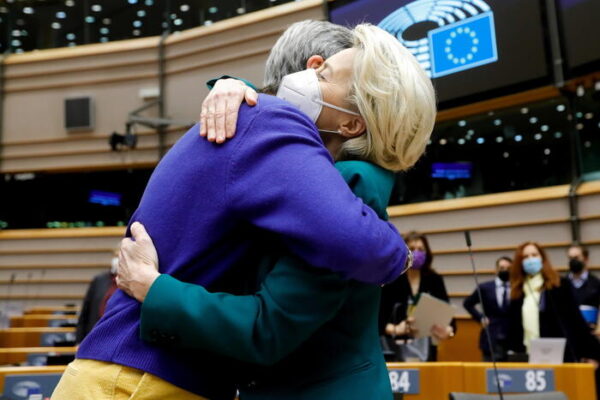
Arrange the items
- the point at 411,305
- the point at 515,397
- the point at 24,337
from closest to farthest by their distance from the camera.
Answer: the point at 515,397
the point at 411,305
the point at 24,337

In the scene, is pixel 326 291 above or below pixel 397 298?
above

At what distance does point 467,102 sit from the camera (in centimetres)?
736

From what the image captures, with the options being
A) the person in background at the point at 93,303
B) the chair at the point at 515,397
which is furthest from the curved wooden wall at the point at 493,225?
the chair at the point at 515,397

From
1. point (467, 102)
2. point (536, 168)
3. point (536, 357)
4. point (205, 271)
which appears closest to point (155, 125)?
point (467, 102)

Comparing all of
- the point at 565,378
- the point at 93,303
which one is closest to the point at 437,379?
the point at 565,378

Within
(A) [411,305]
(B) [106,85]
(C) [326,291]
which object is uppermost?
(B) [106,85]

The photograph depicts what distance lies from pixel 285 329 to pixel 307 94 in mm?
464

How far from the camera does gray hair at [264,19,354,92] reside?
1289 mm

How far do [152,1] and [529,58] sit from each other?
7.09 meters

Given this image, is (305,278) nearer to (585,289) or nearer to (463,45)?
(585,289)

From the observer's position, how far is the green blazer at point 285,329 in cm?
93

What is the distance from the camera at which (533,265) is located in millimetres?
5023

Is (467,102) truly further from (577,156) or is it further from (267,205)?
(267,205)

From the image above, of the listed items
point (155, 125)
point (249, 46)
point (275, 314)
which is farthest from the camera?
point (155, 125)
